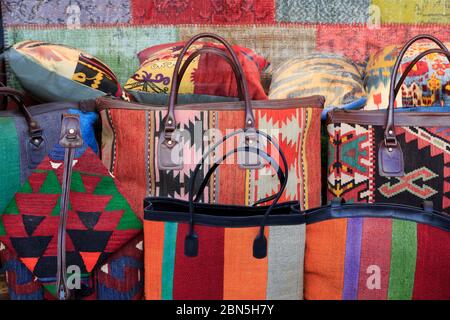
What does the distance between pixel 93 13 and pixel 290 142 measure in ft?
2.96

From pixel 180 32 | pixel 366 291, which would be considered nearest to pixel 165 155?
pixel 366 291

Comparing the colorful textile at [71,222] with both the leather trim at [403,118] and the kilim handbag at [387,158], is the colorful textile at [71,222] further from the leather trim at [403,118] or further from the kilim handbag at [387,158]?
the leather trim at [403,118]

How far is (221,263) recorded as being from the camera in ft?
3.00

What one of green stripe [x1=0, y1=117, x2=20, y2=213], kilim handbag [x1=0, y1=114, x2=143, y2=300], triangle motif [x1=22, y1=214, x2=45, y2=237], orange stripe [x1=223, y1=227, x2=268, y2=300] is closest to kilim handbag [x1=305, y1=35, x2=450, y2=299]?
orange stripe [x1=223, y1=227, x2=268, y2=300]

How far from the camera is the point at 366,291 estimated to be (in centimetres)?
92

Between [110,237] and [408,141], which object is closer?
[110,237]

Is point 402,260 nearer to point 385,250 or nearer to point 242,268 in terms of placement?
point 385,250

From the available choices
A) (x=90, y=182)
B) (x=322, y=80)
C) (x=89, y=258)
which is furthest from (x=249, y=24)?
(x=89, y=258)

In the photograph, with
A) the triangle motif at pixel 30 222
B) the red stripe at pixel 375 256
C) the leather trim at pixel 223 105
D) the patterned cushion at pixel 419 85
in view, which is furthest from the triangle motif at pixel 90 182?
the patterned cushion at pixel 419 85

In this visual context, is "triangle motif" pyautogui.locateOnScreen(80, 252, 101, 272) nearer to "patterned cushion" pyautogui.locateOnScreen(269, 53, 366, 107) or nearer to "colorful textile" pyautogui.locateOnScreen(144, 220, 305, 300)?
"colorful textile" pyautogui.locateOnScreen(144, 220, 305, 300)

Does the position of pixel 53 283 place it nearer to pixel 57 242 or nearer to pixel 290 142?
pixel 57 242

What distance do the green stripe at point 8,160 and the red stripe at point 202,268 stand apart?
424mm

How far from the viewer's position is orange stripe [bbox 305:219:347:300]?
0.93 meters
